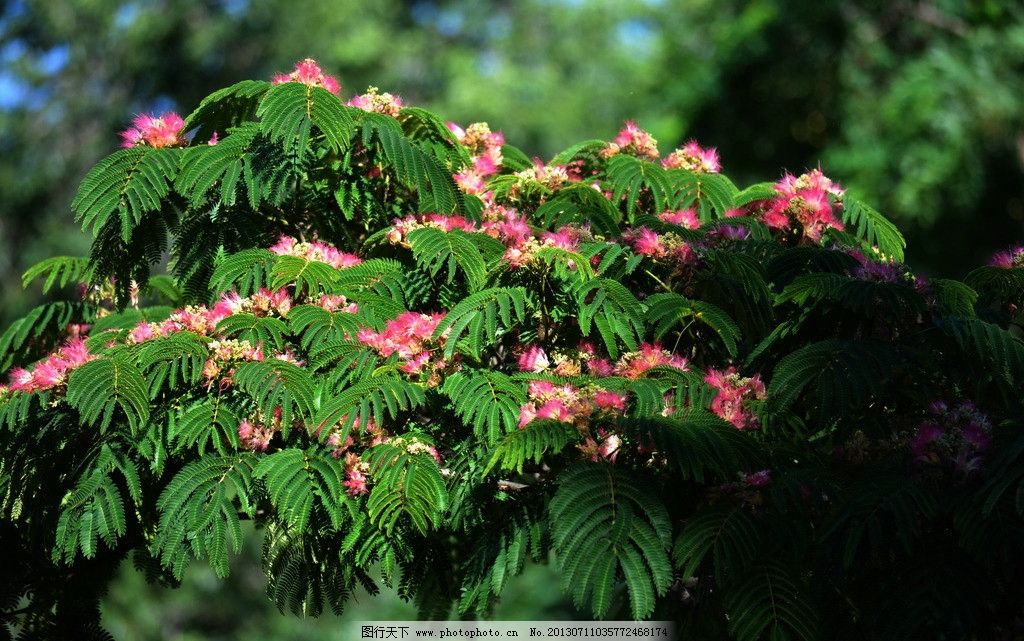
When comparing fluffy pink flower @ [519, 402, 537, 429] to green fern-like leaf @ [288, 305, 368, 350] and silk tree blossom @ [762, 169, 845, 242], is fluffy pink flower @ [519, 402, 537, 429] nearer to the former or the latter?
green fern-like leaf @ [288, 305, 368, 350]

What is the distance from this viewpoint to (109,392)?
3172 millimetres

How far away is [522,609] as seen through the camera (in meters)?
14.3

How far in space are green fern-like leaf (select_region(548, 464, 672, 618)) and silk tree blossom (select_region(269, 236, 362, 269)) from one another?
112 cm

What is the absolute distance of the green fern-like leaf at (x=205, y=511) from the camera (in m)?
3.06

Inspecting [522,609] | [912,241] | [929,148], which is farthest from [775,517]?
[522,609]

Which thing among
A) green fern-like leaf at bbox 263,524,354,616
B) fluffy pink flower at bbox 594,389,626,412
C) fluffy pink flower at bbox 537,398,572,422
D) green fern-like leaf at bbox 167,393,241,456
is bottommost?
green fern-like leaf at bbox 263,524,354,616

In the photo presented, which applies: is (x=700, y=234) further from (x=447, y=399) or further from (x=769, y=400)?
(x=447, y=399)

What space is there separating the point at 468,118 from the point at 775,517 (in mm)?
16219

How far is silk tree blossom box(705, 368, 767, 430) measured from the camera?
3164mm

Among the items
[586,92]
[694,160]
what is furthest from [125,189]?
[586,92]

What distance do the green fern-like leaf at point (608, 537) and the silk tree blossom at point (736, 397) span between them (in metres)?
0.37

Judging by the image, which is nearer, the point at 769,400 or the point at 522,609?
the point at 769,400

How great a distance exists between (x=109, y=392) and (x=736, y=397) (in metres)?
1.67

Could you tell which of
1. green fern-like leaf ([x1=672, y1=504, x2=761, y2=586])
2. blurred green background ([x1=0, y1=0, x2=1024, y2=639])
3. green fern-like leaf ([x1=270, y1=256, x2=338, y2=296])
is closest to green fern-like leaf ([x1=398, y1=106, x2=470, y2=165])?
green fern-like leaf ([x1=270, y1=256, x2=338, y2=296])
